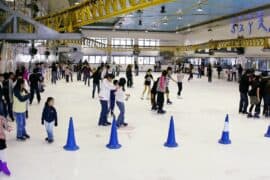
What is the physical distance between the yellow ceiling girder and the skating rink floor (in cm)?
450

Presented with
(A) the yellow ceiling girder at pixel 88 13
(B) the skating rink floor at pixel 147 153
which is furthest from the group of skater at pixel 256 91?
(A) the yellow ceiling girder at pixel 88 13

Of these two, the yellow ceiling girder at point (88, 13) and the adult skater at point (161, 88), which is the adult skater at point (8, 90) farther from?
the yellow ceiling girder at point (88, 13)

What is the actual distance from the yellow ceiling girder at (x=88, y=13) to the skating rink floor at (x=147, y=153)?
4500mm

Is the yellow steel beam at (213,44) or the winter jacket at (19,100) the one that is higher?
the yellow steel beam at (213,44)

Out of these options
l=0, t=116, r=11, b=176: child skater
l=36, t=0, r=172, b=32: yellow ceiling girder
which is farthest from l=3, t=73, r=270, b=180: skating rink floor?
l=36, t=0, r=172, b=32: yellow ceiling girder

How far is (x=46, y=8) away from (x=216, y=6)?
46.2 ft

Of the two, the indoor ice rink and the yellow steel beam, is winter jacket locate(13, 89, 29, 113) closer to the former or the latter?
the indoor ice rink

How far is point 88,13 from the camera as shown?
17.0 meters

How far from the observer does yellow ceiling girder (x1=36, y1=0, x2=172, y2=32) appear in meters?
13.7

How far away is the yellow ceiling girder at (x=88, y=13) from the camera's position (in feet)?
45.1

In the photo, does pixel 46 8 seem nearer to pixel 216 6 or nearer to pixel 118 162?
pixel 216 6

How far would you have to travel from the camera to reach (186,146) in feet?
26.6

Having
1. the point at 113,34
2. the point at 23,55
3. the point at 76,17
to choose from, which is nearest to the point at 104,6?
the point at 76,17

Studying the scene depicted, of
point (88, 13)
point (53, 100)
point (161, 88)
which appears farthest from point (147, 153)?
point (88, 13)
